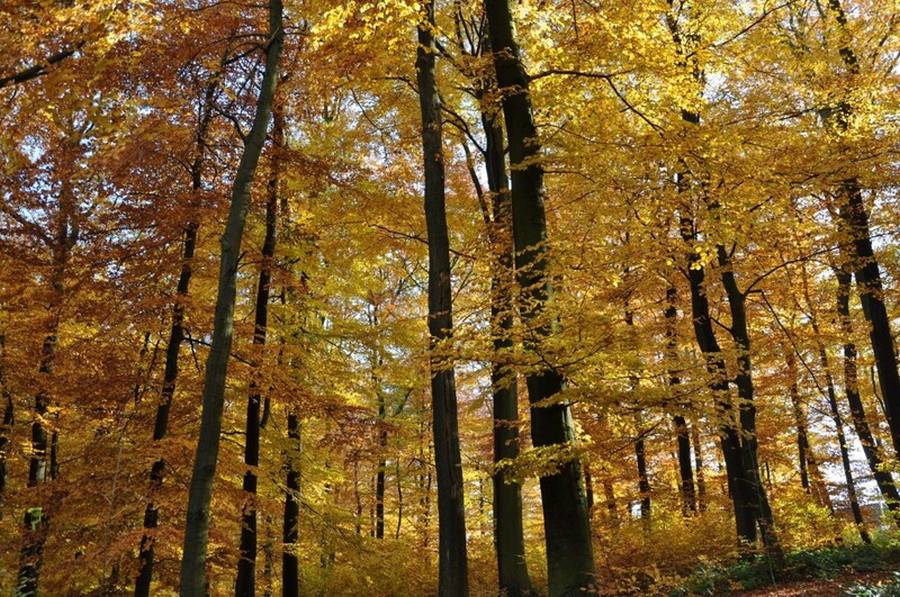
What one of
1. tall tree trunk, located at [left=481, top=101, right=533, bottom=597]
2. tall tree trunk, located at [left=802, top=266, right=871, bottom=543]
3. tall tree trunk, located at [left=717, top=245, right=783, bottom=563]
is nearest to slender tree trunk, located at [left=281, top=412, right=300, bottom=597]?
tall tree trunk, located at [left=481, top=101, right=533, bottom=597]

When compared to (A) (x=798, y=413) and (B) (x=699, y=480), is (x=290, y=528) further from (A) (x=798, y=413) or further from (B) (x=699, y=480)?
(B) (x=699, y=480)

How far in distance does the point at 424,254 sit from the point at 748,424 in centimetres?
653

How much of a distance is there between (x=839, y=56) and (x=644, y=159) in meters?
6.98

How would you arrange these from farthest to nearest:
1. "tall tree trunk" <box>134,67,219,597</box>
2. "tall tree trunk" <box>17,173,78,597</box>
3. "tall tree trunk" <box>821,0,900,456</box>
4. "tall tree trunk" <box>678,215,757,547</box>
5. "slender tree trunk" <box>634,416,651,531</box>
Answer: "slender tree trunk" <box>634,416,651,531</box>
"tall tree trunk" <box>821,0,900,456</box>
"tall tree trunk" <box>678,215,757,547</box>
"tall tree trunk" <box>17,173,78,597</box>
"tall tree trunk" <box>134,67,219,597</box>

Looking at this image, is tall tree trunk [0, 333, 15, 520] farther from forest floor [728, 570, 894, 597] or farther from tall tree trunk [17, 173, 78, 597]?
forest floor [728, 570, 894, 597]

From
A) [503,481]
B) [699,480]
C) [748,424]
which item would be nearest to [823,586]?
[748,424]

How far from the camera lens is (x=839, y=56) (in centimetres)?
1136

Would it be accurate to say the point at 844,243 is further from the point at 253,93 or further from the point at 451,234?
the point at 253,93

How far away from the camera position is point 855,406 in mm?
13531

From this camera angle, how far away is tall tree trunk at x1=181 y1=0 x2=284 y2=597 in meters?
6.34

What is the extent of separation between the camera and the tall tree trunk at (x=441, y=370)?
22.8 ft

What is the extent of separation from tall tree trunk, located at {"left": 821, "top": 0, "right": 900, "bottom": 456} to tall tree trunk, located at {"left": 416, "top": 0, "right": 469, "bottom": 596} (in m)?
6.80

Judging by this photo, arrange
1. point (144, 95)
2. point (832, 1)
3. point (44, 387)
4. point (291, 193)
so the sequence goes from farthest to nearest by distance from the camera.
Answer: point (832, 1) → point (291, 193) → point (44, 387) → point (144, 95)

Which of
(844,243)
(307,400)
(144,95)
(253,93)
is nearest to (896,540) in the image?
(844,243)
